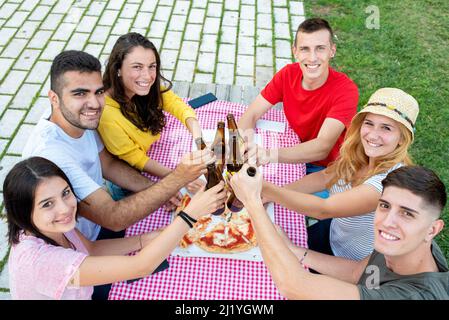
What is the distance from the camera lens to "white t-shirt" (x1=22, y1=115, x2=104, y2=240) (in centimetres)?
259

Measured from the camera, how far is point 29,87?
5336 millimetres

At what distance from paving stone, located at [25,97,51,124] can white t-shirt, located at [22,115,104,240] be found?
2.34m

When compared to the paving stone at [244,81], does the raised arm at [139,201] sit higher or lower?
lower

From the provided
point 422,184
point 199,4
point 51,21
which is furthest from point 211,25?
point 422,184

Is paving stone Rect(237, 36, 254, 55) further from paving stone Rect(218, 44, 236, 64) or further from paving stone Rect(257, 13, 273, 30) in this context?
paving stone Rect(257, 13, 273, 30)

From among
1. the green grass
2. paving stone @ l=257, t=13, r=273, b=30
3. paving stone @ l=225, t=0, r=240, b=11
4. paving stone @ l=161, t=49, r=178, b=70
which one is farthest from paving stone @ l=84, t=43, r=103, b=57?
the green grass

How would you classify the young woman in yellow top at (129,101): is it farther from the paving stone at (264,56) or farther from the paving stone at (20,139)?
the paving stone at (264,56)

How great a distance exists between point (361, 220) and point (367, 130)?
2.11 feet

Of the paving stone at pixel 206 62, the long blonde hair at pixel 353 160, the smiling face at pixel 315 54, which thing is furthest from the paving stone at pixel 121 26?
the long blonde hair at pixel 353 160

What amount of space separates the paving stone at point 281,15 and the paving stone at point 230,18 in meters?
0.69

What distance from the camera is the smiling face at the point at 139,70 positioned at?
320 centimetres

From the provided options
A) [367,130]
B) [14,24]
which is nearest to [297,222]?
[367,130]

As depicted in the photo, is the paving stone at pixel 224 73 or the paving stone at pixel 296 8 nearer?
the paving stone at pixel 224 73
